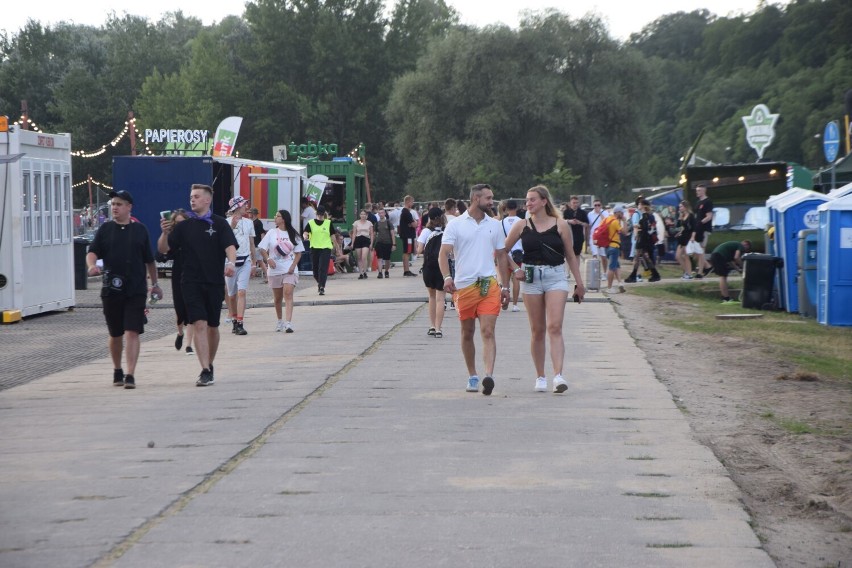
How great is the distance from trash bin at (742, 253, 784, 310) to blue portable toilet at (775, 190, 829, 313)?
242 mm

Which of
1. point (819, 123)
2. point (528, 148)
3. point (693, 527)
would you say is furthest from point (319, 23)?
point (693, 527)

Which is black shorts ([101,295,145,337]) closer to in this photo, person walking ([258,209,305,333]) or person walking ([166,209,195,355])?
person walking ([166,209,195,355])

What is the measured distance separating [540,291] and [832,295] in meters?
8.48

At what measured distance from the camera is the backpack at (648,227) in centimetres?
2667

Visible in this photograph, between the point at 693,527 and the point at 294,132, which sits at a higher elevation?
the point at 294,132

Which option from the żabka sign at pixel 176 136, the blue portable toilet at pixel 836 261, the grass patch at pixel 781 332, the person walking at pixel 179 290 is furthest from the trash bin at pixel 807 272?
the żabka sign at pixel 176 136

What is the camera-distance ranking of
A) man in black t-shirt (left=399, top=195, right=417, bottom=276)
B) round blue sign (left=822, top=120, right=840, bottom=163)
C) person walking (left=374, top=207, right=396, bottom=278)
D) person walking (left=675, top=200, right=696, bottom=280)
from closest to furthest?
1. round blue sign (left=822, top=120, right=840, bottom=163)
2. person walking (left=675, top=200, right=696, bottom=280)
3. person walking (left=374, top=207, right=396, bottom=278)
4. man in black t-shirt (left=399, top=195, right=417, bottom=276)

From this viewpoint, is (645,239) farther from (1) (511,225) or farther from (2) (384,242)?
(1) (511,225)

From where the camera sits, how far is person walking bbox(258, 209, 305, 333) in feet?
55.0

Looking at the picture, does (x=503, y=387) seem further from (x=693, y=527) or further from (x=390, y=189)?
(x=390, y=189)

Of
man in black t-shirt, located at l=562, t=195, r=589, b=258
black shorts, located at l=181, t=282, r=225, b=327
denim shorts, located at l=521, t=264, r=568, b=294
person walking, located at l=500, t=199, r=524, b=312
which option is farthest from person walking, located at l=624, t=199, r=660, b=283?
black shorts, located at l=181, t=282, r=225, b=327

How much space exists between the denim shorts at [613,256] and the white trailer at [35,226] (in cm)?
993

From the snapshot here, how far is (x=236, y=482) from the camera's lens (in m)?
7.09

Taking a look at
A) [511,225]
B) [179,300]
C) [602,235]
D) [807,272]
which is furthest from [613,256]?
[179,300]
